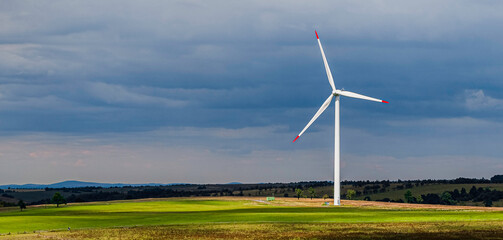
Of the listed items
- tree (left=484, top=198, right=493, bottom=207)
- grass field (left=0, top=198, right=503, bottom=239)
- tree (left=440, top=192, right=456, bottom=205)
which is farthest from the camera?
tree (left=440, top=192, right=456, bottom=205)

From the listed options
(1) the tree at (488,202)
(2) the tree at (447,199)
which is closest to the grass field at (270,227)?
(1) the tree at (488,202)

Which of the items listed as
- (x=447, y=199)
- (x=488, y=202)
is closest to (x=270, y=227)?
(x=488, y=202)

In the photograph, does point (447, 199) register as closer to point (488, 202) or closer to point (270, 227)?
point (488, 202)

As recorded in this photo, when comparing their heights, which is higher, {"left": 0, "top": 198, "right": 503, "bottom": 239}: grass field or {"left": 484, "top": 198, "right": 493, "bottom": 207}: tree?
{"left": 484, "top": 198, "right": 493, "bottom": 207}: tree

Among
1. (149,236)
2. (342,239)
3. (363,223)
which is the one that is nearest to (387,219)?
(363,223)

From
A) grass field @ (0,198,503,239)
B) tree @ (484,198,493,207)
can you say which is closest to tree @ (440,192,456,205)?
tree @ (484,198,493,207)

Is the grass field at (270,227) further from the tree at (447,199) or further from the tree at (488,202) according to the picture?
the tree at (447,199)

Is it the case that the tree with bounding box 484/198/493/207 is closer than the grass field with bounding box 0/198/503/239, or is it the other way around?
the grass field with bounding box 0/198/503/239

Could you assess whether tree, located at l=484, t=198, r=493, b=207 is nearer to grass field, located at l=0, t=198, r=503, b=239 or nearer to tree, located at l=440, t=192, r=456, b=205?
tree, located at l=440, t=192, r=456, b=205

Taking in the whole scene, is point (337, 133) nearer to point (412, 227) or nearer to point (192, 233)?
point (412, 227)

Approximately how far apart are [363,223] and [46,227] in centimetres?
4342

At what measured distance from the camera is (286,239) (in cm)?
6850

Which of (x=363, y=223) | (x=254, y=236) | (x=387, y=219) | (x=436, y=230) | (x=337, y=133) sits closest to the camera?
(x=254, y=236)

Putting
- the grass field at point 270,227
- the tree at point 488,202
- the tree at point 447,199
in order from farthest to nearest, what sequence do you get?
the tree at point 447,199 → the tree at point 488,202 → the grass field at point 270,227
